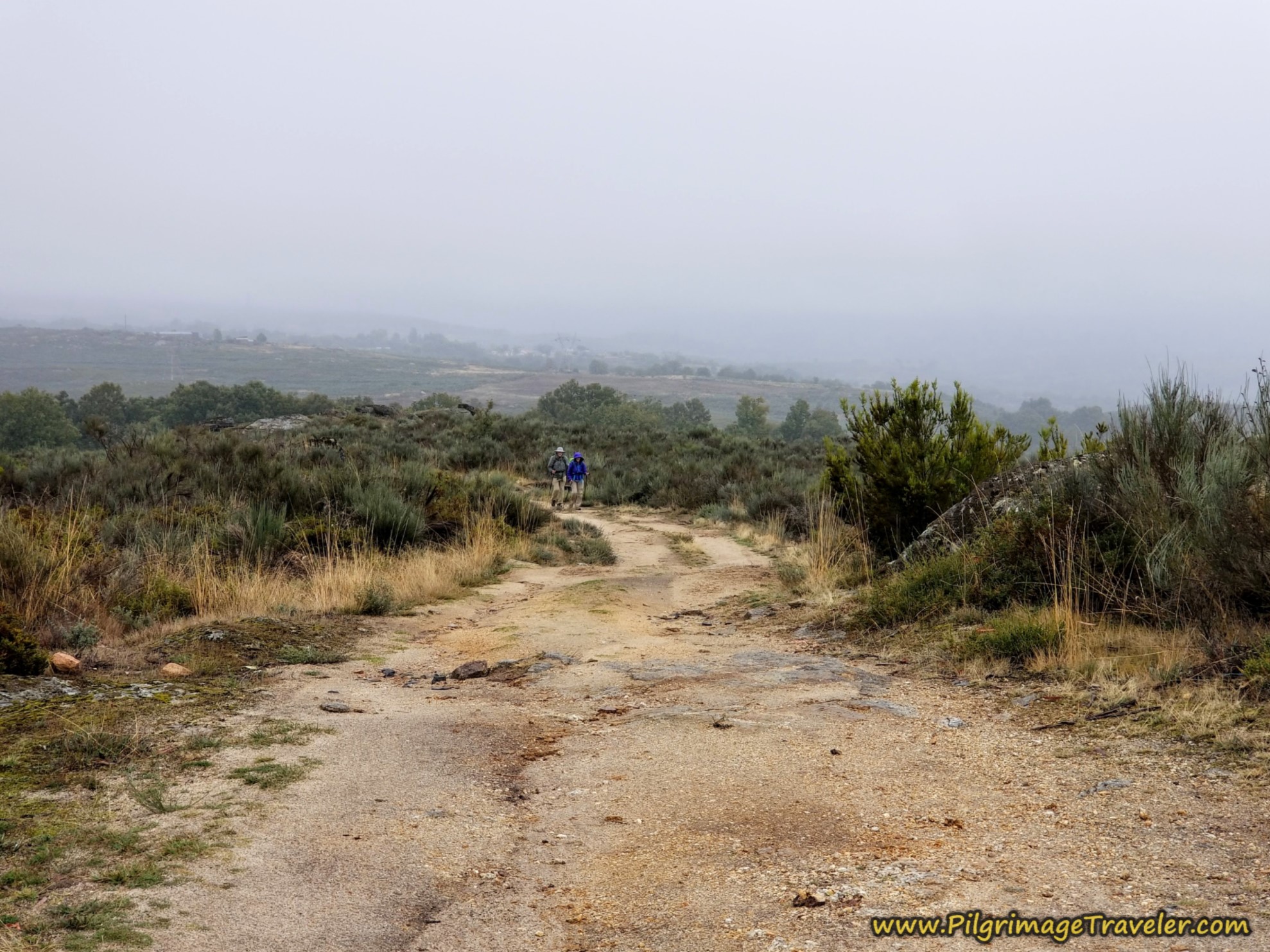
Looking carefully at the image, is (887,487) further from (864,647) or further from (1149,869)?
(1149,869)

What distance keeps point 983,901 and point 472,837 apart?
1.98m

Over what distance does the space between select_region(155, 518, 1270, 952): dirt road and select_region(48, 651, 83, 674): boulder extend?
4.13 feet

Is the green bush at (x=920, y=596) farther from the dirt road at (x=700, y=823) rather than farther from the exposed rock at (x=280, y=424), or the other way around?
the exposed rock at (x=280, y=424)

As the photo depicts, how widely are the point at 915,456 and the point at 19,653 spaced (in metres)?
9.67

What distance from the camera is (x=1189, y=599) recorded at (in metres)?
6.25

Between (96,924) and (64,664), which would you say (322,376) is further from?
(96,924)

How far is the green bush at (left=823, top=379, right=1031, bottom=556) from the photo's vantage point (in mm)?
11555

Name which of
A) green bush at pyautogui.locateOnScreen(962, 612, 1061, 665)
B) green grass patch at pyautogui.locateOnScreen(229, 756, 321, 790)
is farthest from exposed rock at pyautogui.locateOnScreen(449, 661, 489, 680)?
green bush at pyautogui.locateOnScreen(962, 612, 1061, 665)

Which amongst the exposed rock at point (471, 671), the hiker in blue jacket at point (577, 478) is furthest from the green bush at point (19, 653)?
the hiker in blue jacket at point (577, 478)

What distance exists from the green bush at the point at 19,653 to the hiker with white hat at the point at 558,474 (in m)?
16.1

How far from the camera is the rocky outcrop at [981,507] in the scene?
9109 millimetres

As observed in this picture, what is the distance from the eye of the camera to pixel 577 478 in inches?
851

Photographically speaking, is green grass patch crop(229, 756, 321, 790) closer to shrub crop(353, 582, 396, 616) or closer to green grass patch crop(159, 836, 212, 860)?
green grass patch crop(159, 836, 212, 860)

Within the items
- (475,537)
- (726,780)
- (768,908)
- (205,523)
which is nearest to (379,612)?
(205,523)
